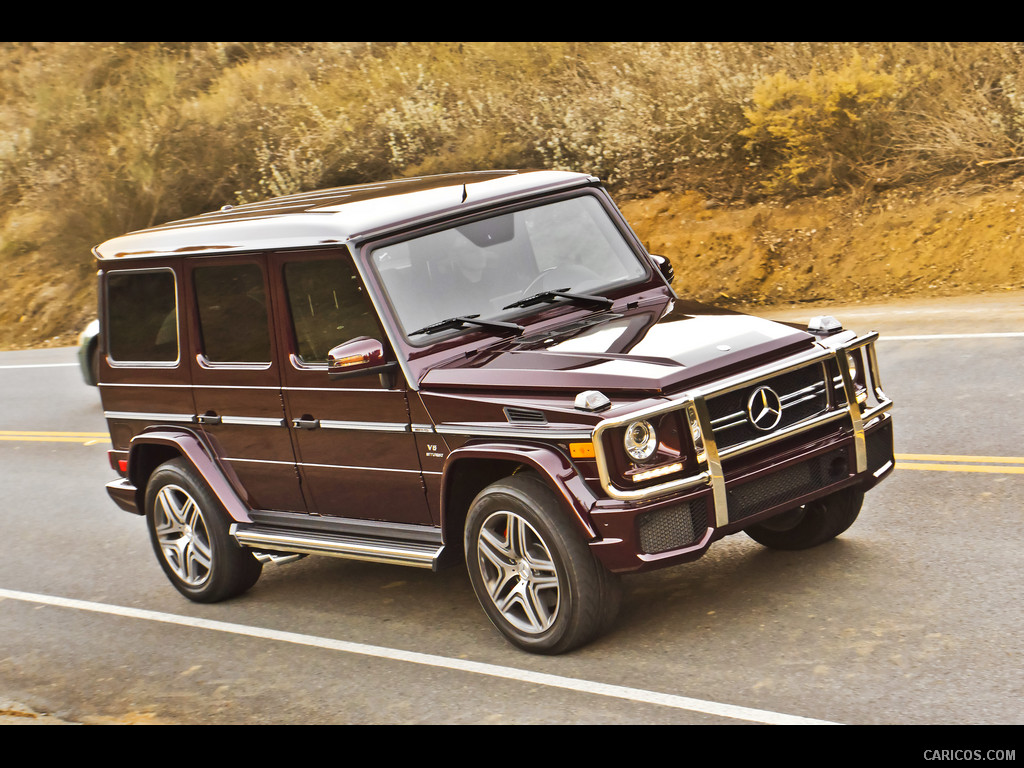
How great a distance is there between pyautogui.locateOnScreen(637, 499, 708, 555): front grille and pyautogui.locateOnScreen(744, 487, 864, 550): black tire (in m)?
1.35

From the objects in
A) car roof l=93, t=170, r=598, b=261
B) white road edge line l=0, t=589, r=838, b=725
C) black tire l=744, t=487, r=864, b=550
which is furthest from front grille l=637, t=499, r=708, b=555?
car roof l=93, t=170, r=598, b=261

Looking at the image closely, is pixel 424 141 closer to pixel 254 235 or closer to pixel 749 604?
pixel 254 235

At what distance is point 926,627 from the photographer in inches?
227

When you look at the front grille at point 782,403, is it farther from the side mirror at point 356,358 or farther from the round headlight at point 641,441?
the side mirror at point 356,358

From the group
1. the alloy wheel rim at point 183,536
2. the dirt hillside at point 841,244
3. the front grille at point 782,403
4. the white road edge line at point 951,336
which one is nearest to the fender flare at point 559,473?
the front grille at point 782,403

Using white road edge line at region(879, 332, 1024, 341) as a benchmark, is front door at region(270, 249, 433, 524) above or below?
above

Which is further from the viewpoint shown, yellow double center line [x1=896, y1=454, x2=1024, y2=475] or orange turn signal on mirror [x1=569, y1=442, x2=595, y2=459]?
yellow double center line [x1=896, y1=454, x2=1024, y2=475]

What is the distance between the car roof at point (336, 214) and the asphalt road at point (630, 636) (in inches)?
84.5

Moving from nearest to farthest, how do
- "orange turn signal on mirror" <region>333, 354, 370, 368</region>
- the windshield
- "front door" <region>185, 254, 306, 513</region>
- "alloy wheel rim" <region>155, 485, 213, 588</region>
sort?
1. "orange turn signal on mirror" <region>333, 354, 370, 368</region>
2. the windshield
3. "front door" <region>185, 254, 306, 513</region>
4. "alloy wheel rim" <region>155, 485, 213, 588</region>

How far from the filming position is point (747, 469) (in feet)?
19.0

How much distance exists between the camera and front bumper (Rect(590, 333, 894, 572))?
553 centimetres

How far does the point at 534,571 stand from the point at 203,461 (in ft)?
8.55

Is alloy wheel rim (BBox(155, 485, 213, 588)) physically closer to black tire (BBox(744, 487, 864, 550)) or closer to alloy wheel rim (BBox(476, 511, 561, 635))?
alloy wheel rim (BBox(476, 511, 561, 635))

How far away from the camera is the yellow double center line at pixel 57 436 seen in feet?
46.3
